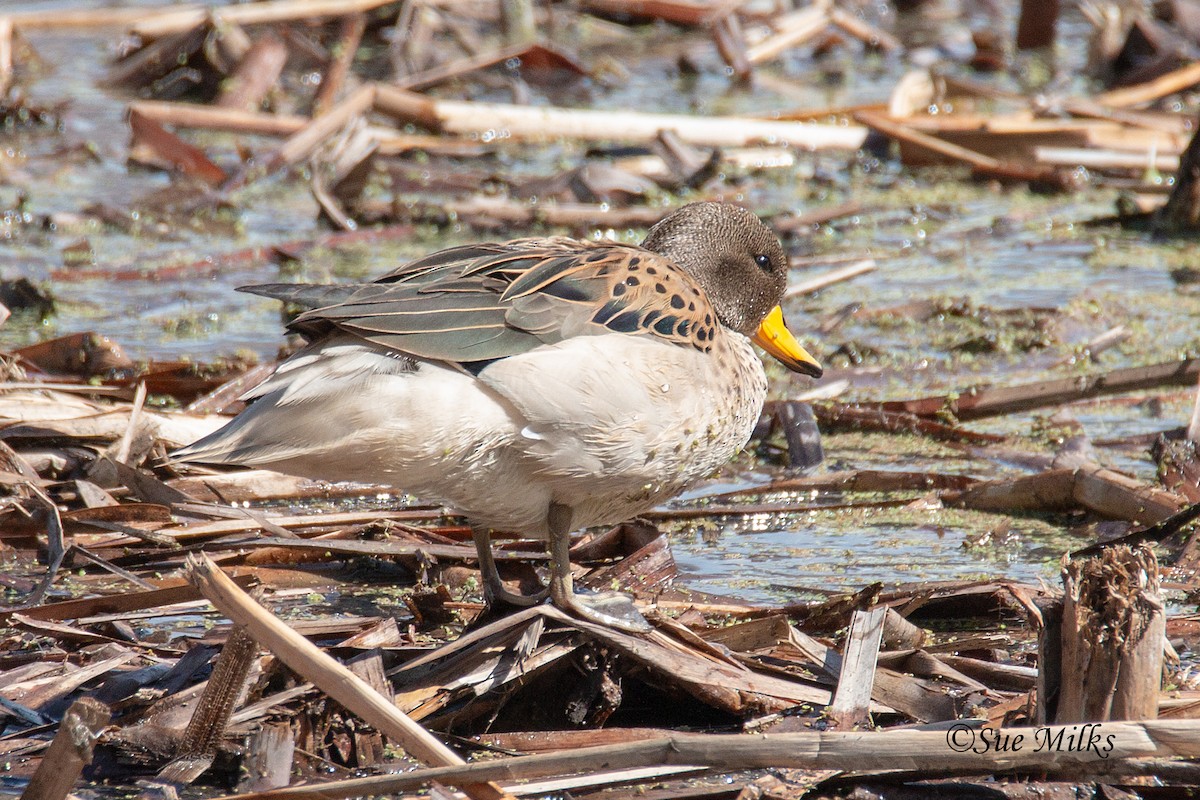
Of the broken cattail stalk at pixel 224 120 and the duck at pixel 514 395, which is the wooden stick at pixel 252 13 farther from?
the duck at pixel 514 395

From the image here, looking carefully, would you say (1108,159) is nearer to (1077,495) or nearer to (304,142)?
(1077,495)

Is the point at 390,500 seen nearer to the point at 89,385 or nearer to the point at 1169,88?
the point at 89,385

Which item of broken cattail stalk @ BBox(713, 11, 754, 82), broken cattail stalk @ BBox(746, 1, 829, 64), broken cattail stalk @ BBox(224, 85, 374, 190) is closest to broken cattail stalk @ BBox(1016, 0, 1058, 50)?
broken cattail stalk @ BBox(746, 1, 829, 64)

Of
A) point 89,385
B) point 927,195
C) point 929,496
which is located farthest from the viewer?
point 927,195

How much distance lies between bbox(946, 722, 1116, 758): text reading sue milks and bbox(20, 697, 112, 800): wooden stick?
4.88 ft

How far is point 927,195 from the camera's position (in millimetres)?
8148

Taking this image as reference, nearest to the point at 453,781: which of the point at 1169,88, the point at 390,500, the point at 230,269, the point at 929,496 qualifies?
the point at 390,500

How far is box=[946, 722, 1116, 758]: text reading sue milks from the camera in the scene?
2.54 m

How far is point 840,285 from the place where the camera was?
22.4 feet

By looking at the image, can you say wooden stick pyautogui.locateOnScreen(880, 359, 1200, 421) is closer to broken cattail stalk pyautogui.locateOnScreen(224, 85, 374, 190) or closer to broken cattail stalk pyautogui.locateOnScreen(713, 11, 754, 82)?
broken cattail stalk pyautogui.locateOnScreen(224, 85, 374, 190)

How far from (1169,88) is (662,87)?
10.9 feet

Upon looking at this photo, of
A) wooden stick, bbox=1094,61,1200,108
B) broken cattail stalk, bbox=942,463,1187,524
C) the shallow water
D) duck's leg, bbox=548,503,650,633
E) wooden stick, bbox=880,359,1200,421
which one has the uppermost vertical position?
duck's leg, bbox=548,503,650,633

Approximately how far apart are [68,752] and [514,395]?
127 cm

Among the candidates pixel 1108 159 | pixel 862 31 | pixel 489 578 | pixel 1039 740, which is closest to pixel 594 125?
pixel 1108 159
